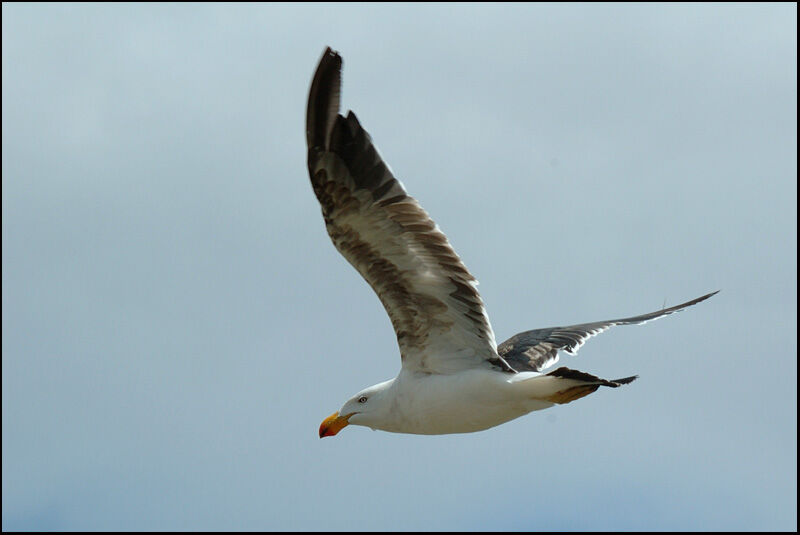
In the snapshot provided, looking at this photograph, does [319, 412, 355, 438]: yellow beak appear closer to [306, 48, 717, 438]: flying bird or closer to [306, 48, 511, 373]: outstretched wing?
[306, 48, 717, 438]: flying bird

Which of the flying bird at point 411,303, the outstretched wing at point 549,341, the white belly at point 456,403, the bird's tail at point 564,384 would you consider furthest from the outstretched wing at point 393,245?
the outstretched wing at point 549,341

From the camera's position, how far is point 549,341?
1580cm

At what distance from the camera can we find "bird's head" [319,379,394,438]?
528 inches

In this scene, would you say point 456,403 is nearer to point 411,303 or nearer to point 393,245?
point 411,303

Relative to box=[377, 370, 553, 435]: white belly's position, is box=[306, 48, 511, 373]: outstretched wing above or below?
above

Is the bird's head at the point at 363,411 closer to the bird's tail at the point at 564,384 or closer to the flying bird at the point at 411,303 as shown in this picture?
the flying bird at the point at 411,303

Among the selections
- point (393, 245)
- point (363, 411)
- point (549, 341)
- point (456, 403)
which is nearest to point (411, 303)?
point (393, 245)

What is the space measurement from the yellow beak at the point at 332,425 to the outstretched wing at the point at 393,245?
4.03 feet

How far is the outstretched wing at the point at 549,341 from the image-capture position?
14.9m

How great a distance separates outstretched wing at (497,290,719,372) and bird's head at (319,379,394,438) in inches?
67.5

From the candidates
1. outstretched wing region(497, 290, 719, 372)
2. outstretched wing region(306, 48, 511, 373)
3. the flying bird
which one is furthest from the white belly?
outstretched wing region(497, 290, 719, 372)

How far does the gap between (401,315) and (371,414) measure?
53.7 inches

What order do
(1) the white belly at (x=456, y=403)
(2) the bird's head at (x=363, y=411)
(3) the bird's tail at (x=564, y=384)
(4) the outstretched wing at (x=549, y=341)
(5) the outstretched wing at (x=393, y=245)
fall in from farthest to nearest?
(4) the outstretched wing at (x=549, y=341) → (2) the bird's head at (x=363, y=411) → (1) the white belly at (x=456, y=403) → (3) the bird's tail at (x=564, y=384) → (5) the outstretched wing at (x=393, y=245)

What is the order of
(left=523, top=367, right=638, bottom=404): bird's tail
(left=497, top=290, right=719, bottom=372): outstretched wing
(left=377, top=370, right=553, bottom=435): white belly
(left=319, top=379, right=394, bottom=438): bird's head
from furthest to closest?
(left=497, top=290, right=719, bottom=372): outstretched wing → (left=319, top=379, right=394, bottom=438): bird's head → (left=377, top=370, right=553, bottom=435): white belly → (left=523, top=367, right=638, bottom=404): bird's tail
